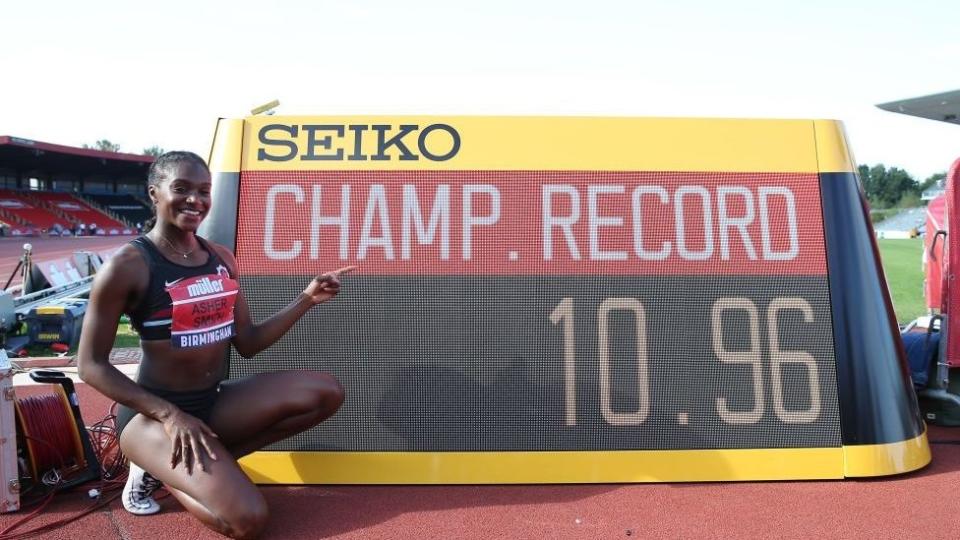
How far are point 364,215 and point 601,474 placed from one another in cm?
183

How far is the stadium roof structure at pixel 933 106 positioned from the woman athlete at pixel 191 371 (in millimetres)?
5022

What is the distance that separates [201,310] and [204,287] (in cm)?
11

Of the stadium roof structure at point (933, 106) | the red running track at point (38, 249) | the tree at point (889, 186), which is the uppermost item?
the tree at point (889, 186)

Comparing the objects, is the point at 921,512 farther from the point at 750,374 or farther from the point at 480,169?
the point at 480,169

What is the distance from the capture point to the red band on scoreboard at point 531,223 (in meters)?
3.67

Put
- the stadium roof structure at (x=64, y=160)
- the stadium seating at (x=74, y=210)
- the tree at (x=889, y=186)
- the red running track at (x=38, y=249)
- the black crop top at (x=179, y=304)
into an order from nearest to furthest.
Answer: the black crop top at (x=179, y=304) < the red running track at (x=38, y=249) < the stadium roof structure at (x=64, y=160) < the stadium seating at (x=74, y=210) < the tree at (x=889, y=186)

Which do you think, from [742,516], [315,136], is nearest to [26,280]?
[315,136]

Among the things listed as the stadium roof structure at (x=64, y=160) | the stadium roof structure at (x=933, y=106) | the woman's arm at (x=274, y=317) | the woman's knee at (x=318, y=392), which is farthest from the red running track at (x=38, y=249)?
the stadium roof structure at (x=933, y=106)

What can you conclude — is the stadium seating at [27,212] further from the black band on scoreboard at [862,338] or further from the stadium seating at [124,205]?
the black band on scoreboard at [862,338]

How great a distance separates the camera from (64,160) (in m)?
46.8

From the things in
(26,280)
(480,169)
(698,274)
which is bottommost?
(26,280)

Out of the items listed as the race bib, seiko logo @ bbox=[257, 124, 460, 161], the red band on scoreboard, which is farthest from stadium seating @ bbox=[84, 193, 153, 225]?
the race bib

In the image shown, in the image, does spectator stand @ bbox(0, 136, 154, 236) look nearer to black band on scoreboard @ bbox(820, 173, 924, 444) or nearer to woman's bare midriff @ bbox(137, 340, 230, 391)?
woman's bare midriff @ bbox(137, 340, 230, 391)

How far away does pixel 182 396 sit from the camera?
10.4ft
